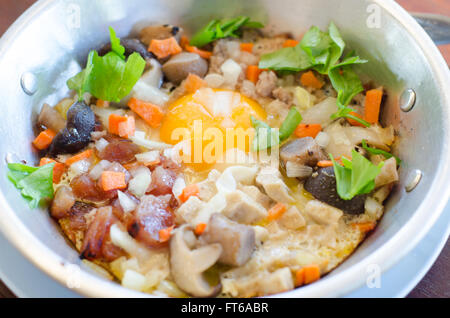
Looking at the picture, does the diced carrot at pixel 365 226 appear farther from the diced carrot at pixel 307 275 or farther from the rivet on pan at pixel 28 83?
the rivet on pan at pixel 28 83

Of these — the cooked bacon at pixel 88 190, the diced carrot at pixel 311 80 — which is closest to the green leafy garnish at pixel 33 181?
the cooked bacon at pixel 88 190

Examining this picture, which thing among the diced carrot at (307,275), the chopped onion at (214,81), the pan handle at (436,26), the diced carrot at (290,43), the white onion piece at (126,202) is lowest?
the diced carrot at (307,275)

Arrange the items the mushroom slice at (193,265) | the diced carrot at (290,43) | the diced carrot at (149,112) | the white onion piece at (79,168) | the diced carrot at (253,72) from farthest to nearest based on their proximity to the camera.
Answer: the diced carrot at (290,43), the diced carrot at (253,72), the diced carrot at (149,112), the white onion piece at (79,168), the mushroom slice at (193,265)

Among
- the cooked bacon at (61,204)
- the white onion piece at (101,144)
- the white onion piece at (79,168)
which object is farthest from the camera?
the white onion piece at (101,144)

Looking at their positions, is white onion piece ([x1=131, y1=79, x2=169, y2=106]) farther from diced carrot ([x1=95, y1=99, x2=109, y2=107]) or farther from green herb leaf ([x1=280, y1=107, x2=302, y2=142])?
green herb leaf ([x1=280, y1=107, x2=302, y2=142])

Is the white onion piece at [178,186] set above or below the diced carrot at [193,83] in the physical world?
below

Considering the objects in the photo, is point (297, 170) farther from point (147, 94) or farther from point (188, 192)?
point (147, 94)

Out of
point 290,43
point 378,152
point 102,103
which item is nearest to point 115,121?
point 102,103
